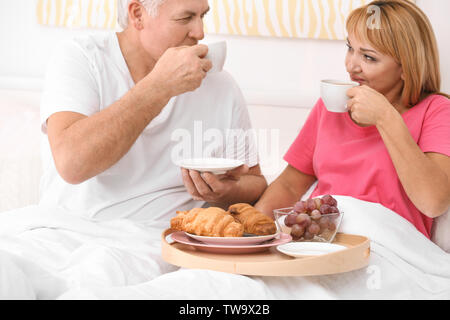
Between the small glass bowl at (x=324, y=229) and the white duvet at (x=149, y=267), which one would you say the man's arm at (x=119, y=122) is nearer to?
the white duvet at (x=149, y=267)

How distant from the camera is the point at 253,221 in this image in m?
1.40

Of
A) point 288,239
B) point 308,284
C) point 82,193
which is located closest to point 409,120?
point 288,239

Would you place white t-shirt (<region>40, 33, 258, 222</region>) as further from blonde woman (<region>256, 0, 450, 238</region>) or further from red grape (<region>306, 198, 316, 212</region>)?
red grape (<region>306, 198, 316, 212</region>)

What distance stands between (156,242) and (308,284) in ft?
1.66

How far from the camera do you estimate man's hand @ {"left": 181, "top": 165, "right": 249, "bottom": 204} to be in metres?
1.54

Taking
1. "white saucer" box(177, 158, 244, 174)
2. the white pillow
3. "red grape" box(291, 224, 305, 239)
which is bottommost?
the white pillow

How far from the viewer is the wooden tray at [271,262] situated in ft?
3.96

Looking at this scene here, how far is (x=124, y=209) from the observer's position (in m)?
1.78

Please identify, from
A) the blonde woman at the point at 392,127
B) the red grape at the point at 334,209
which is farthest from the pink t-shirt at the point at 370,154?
the red grape at the point at 334,209

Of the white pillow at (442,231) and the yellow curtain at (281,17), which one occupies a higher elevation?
the yellow curtain at (281,17)

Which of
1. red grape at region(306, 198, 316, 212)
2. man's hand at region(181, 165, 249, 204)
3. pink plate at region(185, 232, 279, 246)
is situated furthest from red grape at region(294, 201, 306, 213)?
man's hand at region(181, 165, 249, 204)

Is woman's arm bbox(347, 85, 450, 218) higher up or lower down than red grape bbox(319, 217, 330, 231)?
higher up

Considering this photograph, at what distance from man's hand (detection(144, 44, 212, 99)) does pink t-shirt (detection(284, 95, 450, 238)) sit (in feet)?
1.60

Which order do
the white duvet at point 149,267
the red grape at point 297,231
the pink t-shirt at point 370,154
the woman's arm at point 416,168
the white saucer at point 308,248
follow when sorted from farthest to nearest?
the pink t-shirt at point 370,154 < the woman's arm at point 416,168 < the red grape at point 297,231 < the white saucer at point 308,248 < the white duvet at point 149,267
